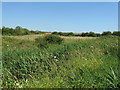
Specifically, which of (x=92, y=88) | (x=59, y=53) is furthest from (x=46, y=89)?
(x=59, y=53)

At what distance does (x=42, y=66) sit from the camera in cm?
492

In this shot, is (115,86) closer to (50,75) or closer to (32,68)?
(50,75)

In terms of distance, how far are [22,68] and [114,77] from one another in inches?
92.5

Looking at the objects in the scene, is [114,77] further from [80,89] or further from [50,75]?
[50,75]

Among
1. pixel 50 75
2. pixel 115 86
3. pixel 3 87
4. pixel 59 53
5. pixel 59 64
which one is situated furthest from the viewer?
pixel 59 53

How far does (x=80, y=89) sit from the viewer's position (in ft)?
10.7

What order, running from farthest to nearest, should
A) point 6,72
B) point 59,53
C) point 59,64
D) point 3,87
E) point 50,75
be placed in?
1. point 59,53
2. point 59,64
3. point 6,72
4. point 50,75
5. point 3,87

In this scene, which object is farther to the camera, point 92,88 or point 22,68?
point 22,68

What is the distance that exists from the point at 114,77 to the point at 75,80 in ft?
2.31

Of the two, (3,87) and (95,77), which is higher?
(95,77)

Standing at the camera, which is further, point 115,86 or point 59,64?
point 59,64

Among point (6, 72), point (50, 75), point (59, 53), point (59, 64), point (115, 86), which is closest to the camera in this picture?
point (115, 86)

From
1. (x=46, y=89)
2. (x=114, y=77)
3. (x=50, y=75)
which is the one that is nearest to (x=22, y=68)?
(x=50, y=75)

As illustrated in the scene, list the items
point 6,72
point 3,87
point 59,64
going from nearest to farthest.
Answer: point 3,87
point 6,72
point 59,64
